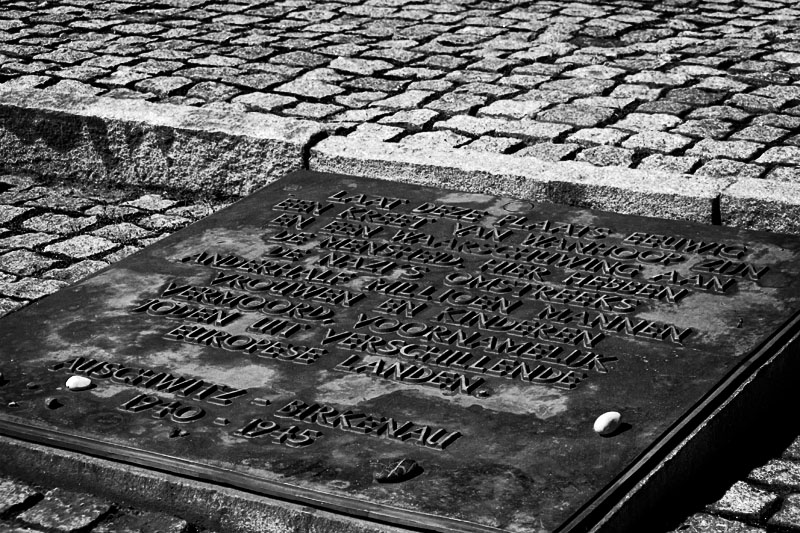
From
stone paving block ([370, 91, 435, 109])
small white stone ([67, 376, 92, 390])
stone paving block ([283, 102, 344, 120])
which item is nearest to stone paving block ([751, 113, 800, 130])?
stone paving block ([370, 91, 435, 109])

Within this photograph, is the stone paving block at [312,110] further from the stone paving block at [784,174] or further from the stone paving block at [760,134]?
the stone paving block at [784,174]

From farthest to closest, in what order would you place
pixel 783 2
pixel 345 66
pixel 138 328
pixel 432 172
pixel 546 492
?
pixel 783 2 → pixel 345 66 → pixel 432 172 → pixel 138 328 → pixel 546 492

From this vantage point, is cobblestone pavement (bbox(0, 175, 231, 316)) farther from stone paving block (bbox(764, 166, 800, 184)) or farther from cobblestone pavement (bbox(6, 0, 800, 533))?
stone paving block (bbox(764, 166, 800, 184))

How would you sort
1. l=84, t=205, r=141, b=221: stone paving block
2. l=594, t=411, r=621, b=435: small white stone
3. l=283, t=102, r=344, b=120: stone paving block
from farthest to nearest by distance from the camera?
l=283, t=102, r=344, b=120: stone paving block
l=84, t=205, r=141, b=221: stone paving block
l=594, t=411, r=621, b=435: small white stone

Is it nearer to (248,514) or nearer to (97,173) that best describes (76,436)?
(248,514)

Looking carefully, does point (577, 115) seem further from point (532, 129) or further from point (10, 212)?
point (10, 212)

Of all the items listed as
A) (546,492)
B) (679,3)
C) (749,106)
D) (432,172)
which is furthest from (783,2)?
(546,492)

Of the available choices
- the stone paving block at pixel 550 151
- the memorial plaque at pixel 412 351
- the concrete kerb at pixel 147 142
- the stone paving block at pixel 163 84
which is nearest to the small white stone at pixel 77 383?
the memorial plaque at pixel 412 351
